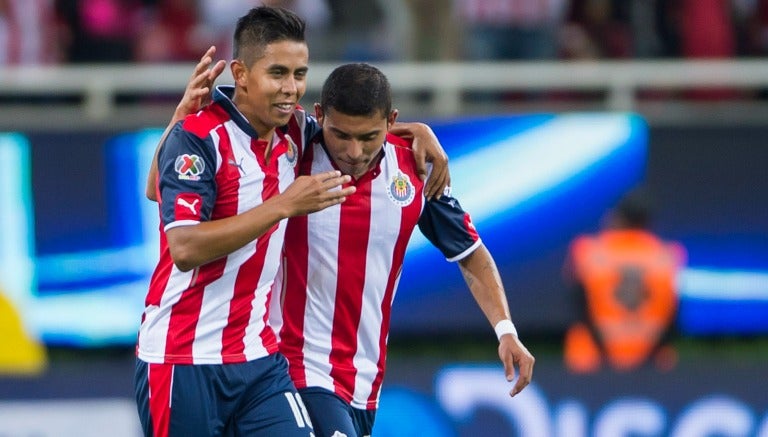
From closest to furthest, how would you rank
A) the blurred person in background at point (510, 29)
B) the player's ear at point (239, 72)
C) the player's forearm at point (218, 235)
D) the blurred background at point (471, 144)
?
the player's forearm at point (218, 235) → the player's ear at point (239, 72) → the blurred background at point (471, 144) → the blurred person in background at point (510, 29)

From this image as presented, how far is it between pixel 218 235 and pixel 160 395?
703mm

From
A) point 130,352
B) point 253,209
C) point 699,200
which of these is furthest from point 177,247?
point 699,200

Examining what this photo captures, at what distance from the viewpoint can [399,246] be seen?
6211 millimetres

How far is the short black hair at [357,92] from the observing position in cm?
570

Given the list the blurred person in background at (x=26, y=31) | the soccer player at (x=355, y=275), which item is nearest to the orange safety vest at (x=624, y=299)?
the blurred person in background at (x=26, y=31)

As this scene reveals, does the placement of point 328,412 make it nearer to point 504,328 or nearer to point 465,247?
point 504,328

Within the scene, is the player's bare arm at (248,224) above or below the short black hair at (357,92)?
below

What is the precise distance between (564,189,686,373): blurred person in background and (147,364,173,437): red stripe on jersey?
581 cm

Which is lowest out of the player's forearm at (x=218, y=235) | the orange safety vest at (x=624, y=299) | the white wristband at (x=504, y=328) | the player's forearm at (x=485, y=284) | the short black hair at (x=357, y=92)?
the orange safety vest at (x=624, y=299)

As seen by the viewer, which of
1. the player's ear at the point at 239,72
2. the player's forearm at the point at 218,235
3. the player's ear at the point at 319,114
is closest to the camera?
the player's forearm at the point at 218,235

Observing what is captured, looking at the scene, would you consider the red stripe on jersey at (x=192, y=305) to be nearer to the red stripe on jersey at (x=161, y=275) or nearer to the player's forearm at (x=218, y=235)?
the red stripe on jersey at (x=161, y=275)

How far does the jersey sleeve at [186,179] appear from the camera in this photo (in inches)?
212

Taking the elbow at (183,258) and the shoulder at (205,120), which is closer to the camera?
the elbow at (183,258)

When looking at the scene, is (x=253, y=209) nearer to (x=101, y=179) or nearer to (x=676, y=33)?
(x=101, y=179)
